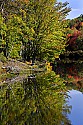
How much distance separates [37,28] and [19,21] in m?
2.72

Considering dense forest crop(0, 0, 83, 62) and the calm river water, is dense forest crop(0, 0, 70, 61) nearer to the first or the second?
dense forest crop(0, 0, 83, 62)

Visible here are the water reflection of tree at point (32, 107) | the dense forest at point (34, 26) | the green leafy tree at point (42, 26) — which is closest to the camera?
the water reflection of tree at point (32, 107)

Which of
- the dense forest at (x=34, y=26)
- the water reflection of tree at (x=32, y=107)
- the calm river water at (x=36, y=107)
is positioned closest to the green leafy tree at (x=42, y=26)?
the dense forest at (x=34, y=26)

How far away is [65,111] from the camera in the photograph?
10.3 meters

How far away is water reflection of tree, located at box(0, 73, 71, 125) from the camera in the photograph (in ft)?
28.9

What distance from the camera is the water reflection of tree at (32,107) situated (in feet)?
28.9

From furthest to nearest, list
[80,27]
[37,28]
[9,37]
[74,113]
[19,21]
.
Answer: [80,27] → [37,28] → [19,21] → [9,37] → [74,113]

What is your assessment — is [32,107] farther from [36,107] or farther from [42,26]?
[42,26]

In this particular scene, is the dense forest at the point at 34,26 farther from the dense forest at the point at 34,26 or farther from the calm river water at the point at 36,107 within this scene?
the calm river water at the point at 36,107

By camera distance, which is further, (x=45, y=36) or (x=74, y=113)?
(x=45, y=36)

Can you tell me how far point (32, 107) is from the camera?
34.6ft

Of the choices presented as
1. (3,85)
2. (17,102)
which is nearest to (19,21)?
(3,85)

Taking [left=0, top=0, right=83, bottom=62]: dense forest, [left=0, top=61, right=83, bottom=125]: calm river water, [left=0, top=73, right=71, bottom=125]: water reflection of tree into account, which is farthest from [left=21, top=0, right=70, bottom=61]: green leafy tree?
[left=0, top=61, right=83, bottom=125]: calm river water

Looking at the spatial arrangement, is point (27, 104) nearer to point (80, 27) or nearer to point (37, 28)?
point (37, 28)
